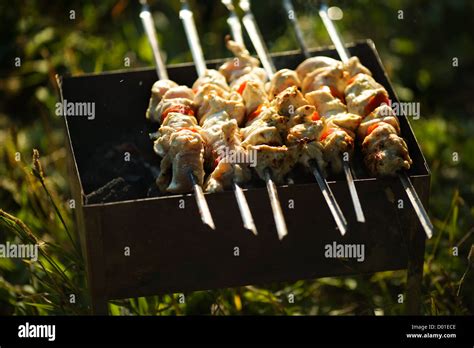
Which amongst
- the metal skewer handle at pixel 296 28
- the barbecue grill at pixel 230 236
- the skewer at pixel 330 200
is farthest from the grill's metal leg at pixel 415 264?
the metal skewer handle at pixel 296 28

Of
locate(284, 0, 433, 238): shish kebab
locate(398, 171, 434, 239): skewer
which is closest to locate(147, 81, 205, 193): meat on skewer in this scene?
locate(284, 0, 433, 238): shish kebab

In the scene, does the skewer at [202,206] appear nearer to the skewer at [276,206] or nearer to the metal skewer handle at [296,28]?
the skewer at [276,206]

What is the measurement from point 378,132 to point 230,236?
2.31ft

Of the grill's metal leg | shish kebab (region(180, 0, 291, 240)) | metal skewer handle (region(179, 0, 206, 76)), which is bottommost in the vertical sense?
the grill's metal leg

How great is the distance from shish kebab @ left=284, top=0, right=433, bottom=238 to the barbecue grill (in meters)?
0.06

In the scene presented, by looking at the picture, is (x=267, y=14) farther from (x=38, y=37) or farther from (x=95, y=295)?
(x=95, y=295)

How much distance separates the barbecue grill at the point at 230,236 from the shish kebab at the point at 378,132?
59 millimetres

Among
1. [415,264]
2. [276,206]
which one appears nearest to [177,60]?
[415,264]

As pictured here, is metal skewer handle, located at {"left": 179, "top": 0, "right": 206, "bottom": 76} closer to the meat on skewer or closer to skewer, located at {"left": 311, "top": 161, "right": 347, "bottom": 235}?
the meat on skewer

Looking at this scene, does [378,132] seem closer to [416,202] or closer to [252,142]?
[416,202]

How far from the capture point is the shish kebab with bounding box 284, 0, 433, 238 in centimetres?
324

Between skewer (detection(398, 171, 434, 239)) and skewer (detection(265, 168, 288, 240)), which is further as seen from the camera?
skewer (detection(398, 171, 434, 239))

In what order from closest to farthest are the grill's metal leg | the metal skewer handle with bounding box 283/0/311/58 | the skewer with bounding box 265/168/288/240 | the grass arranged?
the skewer with bounding box 265/168/288/240, the grill's metal leg, the grass, the metal skewer handle with bounding box 283/0/311/58

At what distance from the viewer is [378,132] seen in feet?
11.0
